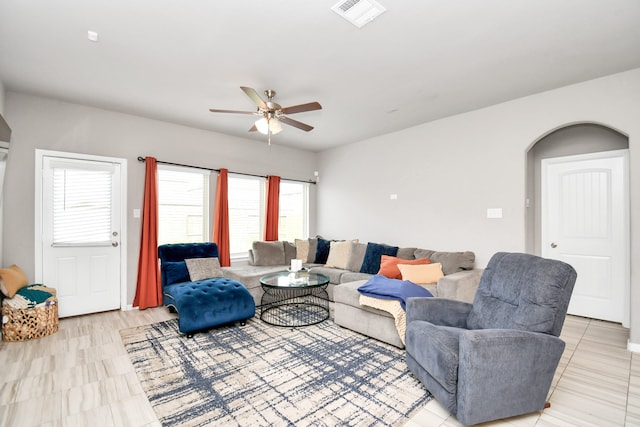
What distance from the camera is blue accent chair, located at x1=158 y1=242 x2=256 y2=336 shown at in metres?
3.15

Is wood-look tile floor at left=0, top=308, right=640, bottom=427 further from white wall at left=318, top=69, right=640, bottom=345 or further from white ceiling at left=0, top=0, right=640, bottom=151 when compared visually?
white ceiling at left=0, top=0, right=640, bottom=151

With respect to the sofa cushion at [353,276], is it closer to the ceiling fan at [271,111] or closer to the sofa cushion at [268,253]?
the sofa cushion at [268,253]

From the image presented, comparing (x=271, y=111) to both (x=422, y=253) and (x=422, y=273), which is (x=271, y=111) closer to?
(x=422, y=273)

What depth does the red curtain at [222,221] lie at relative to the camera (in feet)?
16.3

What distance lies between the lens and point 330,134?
16.8 ft

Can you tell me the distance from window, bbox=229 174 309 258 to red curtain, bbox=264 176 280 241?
12cm

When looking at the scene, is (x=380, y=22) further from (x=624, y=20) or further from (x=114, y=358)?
(x=114, y=358)

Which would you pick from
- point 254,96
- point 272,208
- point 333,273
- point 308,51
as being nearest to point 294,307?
point 333,273

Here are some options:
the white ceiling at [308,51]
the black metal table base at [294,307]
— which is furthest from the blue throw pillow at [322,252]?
the white ceiling at [308,51]

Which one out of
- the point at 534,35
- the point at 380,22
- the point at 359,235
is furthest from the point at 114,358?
the point at 534,35

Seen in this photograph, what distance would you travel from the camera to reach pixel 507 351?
177cm

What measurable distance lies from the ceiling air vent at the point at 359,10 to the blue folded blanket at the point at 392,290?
2321mm

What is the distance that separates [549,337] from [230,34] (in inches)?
121

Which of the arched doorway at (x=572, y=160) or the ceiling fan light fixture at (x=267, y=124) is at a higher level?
the ceiling fan light fixture at (x=267, y=124)
